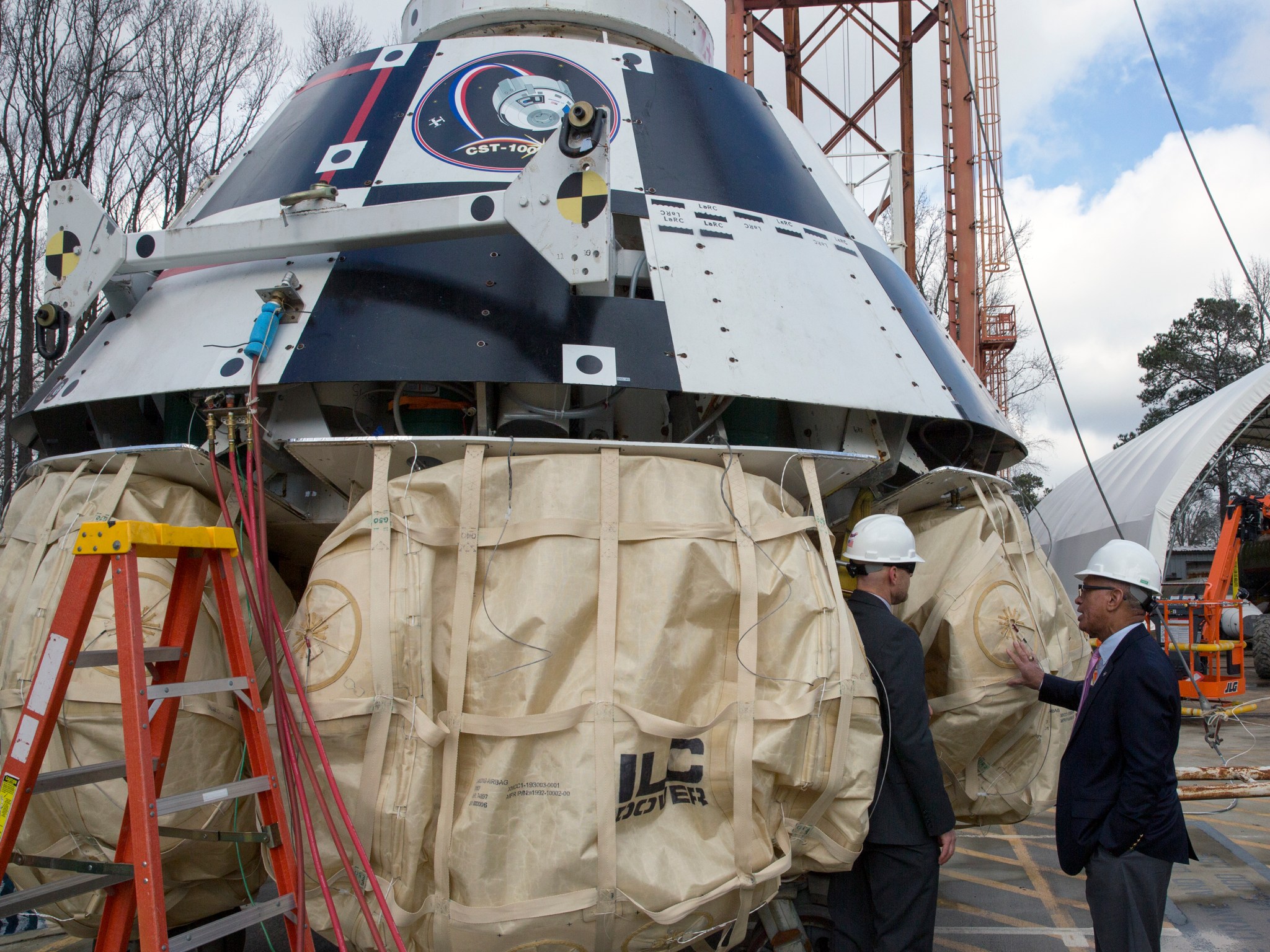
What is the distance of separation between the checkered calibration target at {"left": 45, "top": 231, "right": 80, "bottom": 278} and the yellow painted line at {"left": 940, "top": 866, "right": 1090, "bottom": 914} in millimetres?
5013

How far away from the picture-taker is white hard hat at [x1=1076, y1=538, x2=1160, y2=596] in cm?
309

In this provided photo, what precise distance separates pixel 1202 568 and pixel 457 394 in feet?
56.3

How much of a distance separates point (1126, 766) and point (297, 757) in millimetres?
2330

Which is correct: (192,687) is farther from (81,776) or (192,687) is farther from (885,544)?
(885,544)

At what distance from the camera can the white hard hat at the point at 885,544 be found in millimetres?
3076

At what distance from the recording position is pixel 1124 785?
2.79m

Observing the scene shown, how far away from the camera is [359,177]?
3.55 metres

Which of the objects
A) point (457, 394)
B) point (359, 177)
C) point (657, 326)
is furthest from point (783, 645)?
point (359, 177)

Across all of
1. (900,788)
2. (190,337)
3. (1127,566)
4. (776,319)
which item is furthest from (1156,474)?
(190,337)

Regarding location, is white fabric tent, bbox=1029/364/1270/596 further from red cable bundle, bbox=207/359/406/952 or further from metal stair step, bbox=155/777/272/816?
metal stair step, bbox=155/777/272/816

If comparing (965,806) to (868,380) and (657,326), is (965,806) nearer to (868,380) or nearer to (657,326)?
(868,380)

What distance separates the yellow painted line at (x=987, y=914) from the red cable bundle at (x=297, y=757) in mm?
3108

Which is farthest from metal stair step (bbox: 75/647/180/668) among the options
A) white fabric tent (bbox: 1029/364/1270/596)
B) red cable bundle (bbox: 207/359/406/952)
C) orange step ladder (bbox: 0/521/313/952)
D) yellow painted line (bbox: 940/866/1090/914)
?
white fabric tent (bbox: 1029/364/1270/596)

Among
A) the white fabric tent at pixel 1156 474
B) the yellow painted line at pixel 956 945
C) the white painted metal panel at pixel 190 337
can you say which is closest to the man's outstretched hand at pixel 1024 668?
the yellow painted line at pixel 956 945
